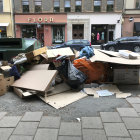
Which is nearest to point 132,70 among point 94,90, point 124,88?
point 124,88

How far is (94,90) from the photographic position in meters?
4.18

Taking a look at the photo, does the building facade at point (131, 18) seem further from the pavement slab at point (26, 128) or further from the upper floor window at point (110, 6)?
the pavement slab at point (26, 128)

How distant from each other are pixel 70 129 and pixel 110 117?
0.76 meters

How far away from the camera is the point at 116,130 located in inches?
99.6

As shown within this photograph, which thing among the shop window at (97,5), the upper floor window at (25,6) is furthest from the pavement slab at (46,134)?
the upper floor window at (25,6)

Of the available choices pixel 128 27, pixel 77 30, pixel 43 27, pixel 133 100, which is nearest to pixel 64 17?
pixel 77 30

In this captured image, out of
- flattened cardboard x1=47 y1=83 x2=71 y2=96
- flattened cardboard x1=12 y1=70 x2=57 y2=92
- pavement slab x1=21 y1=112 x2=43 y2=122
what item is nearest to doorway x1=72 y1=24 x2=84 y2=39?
flattened cardboard x1=12 y1=70 x2=57 y2=92

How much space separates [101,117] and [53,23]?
21.9 m

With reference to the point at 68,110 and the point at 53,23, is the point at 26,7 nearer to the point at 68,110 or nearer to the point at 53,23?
the point at 53,23

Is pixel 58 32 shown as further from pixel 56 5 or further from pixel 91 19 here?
pixel 91 19

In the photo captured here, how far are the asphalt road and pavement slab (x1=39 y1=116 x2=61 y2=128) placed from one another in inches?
5.1

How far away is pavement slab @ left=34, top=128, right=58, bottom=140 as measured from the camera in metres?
2.37

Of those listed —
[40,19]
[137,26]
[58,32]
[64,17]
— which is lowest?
[58,32]

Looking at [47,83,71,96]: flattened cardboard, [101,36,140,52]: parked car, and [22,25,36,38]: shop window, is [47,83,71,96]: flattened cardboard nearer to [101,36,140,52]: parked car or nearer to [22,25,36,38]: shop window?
[101,36,140,52]: parked car
